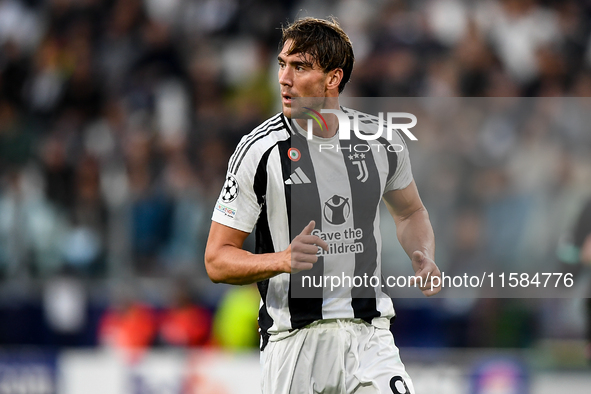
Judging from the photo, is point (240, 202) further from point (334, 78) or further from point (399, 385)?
point (399, 385)

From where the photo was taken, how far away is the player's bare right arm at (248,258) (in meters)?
3.59

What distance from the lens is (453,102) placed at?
23.6 feet

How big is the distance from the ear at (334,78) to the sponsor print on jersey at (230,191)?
2.27 ft

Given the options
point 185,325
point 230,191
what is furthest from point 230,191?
point 185,325

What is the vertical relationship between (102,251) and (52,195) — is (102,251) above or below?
below

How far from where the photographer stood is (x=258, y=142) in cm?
405

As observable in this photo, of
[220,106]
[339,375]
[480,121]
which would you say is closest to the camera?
[339,375]

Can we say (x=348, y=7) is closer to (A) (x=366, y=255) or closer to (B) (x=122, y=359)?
(B) (x=122, y=359)

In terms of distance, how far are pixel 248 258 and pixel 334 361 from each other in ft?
2.17

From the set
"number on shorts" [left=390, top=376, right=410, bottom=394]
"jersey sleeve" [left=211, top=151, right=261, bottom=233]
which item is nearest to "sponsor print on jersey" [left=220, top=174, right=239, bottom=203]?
"jersey sleeve" [left=211, top=151, right=261, bottom=233]

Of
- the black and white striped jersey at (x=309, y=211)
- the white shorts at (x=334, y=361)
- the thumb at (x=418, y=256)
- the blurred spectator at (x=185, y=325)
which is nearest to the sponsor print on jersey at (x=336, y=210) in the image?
the black and white striped jersey at (x=309, y=211)

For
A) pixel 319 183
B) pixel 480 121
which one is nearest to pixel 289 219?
pixel 319 183

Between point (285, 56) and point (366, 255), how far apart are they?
1061 millimetres

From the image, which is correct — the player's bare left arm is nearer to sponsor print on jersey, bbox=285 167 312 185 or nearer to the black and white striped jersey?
the black and white striped jersey
